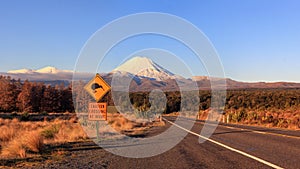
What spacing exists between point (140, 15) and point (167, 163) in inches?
389

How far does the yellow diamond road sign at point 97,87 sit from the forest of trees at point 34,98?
206ft

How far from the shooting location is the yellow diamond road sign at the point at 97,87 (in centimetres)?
1470

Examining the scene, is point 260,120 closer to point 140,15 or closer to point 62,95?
point 140,15

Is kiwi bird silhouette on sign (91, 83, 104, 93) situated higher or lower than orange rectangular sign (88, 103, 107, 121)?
higher

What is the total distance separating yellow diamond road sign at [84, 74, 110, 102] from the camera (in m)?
14.7

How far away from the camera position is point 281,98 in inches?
3098

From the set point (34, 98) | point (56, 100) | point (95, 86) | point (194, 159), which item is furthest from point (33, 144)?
point (56, 100)

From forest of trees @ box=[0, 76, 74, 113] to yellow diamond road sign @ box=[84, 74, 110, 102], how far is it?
206 ft

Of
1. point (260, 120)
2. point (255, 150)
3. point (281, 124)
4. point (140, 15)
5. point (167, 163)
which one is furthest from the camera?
point (260, 120)

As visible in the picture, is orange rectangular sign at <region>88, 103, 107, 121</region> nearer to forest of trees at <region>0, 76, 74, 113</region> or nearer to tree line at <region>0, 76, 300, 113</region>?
tree line at <region>0, 76, 300, 113</region>

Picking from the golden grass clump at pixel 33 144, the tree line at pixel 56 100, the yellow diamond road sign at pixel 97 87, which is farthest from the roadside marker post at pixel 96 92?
the tree line at pixel 56 100

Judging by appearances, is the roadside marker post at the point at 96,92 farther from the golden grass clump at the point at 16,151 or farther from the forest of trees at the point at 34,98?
the forest of trees at the point at 34,98

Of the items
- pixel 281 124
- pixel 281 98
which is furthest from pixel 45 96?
pixel 281 124

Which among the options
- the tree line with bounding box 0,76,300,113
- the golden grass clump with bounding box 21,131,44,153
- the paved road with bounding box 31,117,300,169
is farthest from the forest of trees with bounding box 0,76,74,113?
the paved road with bounding box 31,117,300,169
